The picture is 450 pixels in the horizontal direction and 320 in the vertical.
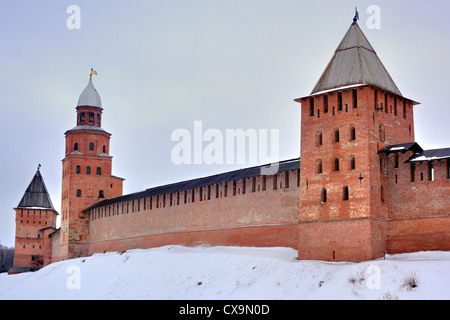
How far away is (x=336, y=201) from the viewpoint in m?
26.2

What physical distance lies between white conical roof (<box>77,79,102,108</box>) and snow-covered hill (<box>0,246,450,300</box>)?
14.8 metres

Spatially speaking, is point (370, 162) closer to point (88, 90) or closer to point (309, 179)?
point (309, 179)

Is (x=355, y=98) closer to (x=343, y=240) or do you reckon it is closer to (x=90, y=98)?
(x=343, y=240)

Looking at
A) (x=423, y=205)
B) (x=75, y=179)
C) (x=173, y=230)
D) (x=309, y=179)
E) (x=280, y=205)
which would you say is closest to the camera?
(x=423, y=205)

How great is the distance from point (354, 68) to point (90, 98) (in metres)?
30.4

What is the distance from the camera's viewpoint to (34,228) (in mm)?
61062

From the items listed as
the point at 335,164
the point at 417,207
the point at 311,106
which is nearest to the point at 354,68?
the point at 311,106

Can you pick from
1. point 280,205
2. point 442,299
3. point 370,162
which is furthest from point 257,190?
point 442,299

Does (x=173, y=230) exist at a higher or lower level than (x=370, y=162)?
lower

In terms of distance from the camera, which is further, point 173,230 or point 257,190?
point 173,230

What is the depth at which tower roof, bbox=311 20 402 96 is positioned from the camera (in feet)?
89.5

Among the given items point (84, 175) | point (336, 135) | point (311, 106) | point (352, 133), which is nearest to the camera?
point (352, 133)

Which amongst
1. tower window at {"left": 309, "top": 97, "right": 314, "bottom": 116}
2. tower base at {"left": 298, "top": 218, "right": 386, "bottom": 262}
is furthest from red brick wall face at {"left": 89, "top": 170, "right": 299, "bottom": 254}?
tower window at {"left": 309, "top": 97, "right": 314, "bottom": 116}

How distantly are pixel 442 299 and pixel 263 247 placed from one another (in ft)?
38.8
